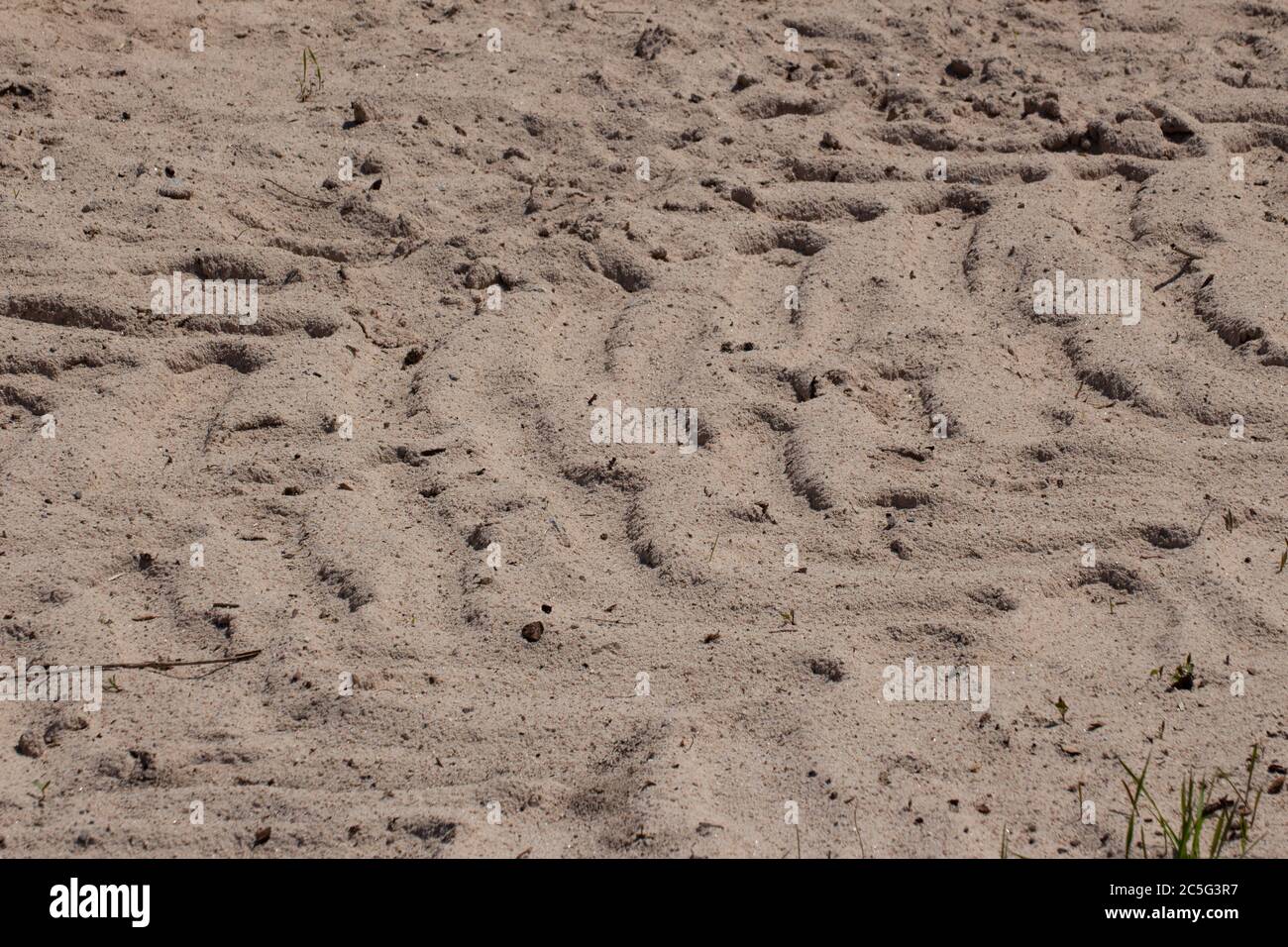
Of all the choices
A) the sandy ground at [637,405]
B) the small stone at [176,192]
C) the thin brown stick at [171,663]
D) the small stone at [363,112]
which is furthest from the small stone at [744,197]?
the thin brown stick at [171,663]

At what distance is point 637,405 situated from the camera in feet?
10.3

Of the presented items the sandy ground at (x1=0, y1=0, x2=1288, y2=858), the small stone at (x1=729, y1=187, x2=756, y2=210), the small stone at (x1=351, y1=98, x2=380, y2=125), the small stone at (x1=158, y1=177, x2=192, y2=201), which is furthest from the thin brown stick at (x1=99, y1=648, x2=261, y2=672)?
the small stone at (x1=351, y1=98, x2=380, y2=125)

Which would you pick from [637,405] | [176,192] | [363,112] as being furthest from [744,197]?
[176,192]

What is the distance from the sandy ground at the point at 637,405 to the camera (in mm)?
2260

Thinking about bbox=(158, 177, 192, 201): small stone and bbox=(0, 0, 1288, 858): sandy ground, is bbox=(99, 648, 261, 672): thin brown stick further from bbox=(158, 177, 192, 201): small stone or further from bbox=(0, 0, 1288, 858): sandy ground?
bbox=(158, 177, 192, 201): small stone

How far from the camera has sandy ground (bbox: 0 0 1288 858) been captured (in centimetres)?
226

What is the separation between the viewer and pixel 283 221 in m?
3.74

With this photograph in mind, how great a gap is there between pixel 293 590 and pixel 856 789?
1136mm

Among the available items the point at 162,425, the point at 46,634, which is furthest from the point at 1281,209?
the point at 46,634

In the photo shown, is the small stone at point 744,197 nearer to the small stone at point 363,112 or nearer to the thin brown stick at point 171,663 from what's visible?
the small stone at point 363,112

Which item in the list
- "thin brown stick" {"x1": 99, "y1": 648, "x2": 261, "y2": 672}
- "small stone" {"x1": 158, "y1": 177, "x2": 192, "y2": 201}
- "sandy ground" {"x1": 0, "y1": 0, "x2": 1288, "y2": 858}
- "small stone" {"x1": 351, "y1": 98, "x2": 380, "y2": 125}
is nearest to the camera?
"sandy ground" {"x1": 0, "y1": 0, "x2": 1288, "y2": 858}

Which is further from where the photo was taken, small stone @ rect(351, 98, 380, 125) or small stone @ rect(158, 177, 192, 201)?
small stone @ rect(351, 98, 380, 125)

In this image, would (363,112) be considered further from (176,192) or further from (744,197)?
(744,197)

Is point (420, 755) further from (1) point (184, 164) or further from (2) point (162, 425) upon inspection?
(1) point (184, 164)
